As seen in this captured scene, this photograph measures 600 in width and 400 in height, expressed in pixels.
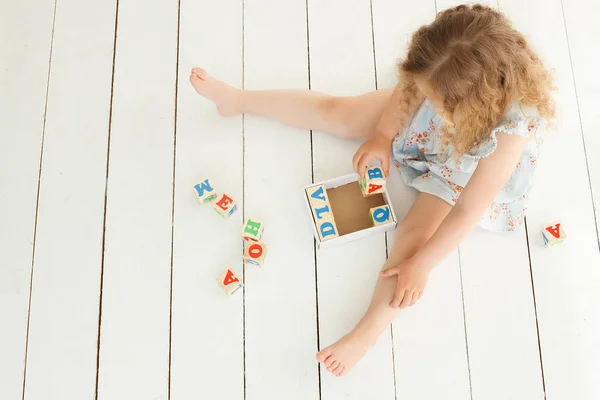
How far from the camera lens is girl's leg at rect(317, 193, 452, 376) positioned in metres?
1.20

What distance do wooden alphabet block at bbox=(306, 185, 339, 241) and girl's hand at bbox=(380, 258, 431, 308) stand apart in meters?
0.18

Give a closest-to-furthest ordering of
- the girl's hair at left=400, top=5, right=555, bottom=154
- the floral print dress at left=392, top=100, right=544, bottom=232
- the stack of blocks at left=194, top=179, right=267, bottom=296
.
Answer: the girl's hair at left=400, top=5, right=555, bottom=154 → the floral print dress at left=392, top=100, right=544, bottom=232 → the stack of blocks at left=194, top=179, right=267, bottom=296

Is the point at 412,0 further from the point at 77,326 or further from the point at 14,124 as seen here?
the point at 77,326

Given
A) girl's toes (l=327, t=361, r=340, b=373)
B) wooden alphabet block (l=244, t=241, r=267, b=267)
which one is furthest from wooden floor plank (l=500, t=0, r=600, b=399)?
wooden alphabet block (l=244, t=241, r=267, b=267)

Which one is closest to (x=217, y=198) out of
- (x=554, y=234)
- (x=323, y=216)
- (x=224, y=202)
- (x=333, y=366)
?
(x=224, y=202)

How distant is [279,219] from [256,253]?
11 centimetres

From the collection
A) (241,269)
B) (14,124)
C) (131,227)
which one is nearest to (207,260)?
(241,269)

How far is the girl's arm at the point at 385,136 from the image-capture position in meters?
1.23

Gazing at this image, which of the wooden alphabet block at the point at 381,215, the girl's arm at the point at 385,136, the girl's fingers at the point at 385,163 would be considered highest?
the girl's arm at the point at 385,136

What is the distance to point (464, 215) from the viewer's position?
1122 mm

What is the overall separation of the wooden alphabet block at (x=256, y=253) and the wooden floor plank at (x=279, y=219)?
1.3 inches

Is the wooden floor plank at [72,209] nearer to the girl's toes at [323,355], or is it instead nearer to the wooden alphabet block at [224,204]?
the wooden alphabet block at [224,204]

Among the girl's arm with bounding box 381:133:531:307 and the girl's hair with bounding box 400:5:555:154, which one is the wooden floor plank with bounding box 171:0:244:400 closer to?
the girl's arm with bounding box 381:133:531:307

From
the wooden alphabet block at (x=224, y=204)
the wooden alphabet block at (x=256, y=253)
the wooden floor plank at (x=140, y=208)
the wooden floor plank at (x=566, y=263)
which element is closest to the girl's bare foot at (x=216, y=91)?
the wooden floor plank at (x=140, y=208)
